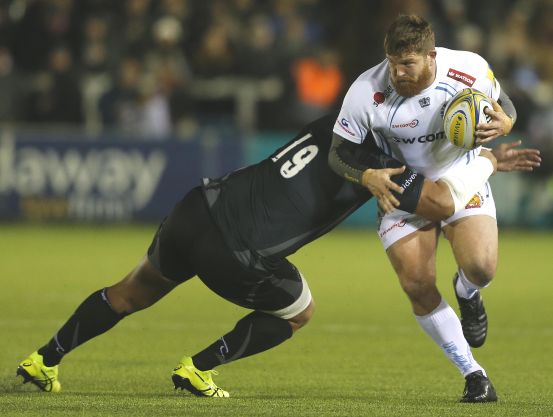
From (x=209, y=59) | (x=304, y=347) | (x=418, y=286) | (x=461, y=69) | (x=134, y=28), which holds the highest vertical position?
(x=461, y=69)

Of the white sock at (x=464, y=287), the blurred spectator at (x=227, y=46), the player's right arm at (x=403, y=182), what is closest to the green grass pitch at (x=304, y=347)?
the white sock at (x=464, y=287)

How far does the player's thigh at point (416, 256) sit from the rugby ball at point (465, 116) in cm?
66

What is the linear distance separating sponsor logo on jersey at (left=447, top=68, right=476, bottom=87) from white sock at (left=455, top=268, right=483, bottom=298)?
3.62ft

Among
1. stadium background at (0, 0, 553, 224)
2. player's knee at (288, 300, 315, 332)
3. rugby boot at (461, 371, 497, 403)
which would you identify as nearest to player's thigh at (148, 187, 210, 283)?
player's knee at (288, 300, 315, 332)

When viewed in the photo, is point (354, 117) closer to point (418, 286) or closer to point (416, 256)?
point (416, 256)

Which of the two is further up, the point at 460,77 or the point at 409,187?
the point at 460,77

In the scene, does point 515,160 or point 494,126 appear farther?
point 515,160

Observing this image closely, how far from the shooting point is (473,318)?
7883mm

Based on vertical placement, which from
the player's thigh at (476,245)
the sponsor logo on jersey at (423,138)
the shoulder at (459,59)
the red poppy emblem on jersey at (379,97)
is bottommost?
the player's thigh at (476,245)

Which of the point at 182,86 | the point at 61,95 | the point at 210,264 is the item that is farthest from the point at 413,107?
the point at 61,95

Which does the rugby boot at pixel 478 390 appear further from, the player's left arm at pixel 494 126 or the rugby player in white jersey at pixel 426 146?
the player's left arm at pixel 494 126

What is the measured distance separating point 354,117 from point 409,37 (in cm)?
49

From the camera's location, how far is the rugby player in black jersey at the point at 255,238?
6727 millimetres

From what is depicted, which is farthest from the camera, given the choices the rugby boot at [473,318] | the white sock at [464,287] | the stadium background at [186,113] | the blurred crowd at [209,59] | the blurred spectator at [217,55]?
the blurred spectator at [217,55]
